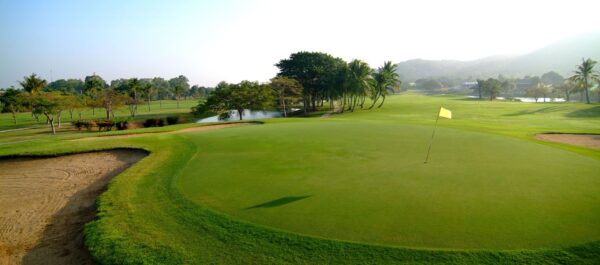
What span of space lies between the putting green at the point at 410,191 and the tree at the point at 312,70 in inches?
1920

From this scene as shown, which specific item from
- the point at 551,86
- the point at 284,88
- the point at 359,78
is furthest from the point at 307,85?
the point at 551,86

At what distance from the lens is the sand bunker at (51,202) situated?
708cm

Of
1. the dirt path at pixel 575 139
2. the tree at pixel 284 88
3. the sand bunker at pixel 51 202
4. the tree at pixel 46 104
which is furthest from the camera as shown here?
the tree at pixel 284 88

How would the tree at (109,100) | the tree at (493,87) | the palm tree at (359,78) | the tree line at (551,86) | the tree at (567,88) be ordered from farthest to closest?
the tree at (493,87)
the tree at (567,88)
the tree line at (551,86)
the palm tree at (359,78)
the tree at (109,100)

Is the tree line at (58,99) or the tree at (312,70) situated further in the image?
the tree at (312,70)

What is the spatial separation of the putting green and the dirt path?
700 cm

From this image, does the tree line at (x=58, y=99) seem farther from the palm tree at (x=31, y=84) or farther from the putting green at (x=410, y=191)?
the putting green at (x=410, y=191)

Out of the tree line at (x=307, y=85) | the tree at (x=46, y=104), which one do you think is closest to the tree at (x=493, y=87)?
the tree line at (x=307, y=85)

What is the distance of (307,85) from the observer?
6694 cm

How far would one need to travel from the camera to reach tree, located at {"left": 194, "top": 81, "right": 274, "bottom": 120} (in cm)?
5312

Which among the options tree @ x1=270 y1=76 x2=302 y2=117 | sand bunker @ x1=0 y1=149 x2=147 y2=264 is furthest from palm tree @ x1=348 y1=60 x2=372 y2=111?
sand bunker @ x1=0 y1=149 x2=147 y2=264

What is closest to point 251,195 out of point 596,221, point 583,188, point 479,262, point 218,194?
point 218,194

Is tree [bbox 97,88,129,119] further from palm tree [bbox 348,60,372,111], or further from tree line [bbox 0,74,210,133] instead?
palm tree [bbox 348,60,372,111]

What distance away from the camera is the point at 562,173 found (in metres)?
10.4
